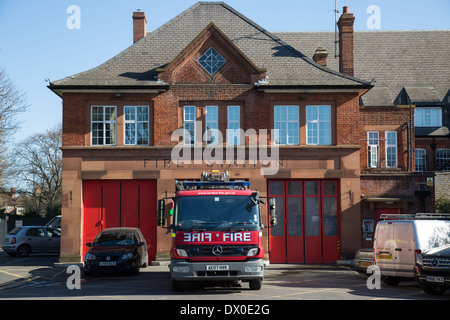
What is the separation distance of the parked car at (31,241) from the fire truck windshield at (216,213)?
1966 centimetres

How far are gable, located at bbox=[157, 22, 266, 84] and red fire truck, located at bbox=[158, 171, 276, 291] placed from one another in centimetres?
1124

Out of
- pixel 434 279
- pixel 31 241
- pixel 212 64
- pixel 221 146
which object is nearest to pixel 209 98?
pixel 212 64

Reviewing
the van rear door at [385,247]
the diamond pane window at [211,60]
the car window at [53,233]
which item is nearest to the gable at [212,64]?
the diamond pane window at [211,60]

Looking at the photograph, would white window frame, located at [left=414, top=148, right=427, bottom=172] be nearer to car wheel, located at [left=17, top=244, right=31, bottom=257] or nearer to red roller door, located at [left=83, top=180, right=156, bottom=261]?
red roller door, located at [left=83, top=180, right=156, bottom=261]

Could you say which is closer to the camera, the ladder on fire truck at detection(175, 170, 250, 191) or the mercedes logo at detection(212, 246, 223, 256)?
the mercedes logo at detection(212, 246, 223, 256)

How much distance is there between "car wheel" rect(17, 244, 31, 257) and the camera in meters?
32.2

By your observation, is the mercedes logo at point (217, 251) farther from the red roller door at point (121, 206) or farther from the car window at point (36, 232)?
the car window at point (36, 232)

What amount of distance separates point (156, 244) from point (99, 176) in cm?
400

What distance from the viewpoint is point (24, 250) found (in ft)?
106

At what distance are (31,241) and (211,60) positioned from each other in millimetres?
15356

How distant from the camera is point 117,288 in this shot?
53.3 ft

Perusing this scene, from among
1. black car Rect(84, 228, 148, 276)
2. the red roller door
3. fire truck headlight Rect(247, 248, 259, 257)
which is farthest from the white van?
the red roller door

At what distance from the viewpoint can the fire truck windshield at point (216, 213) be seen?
1473 cm

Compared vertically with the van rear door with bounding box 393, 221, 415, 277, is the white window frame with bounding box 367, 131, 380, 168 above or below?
above
